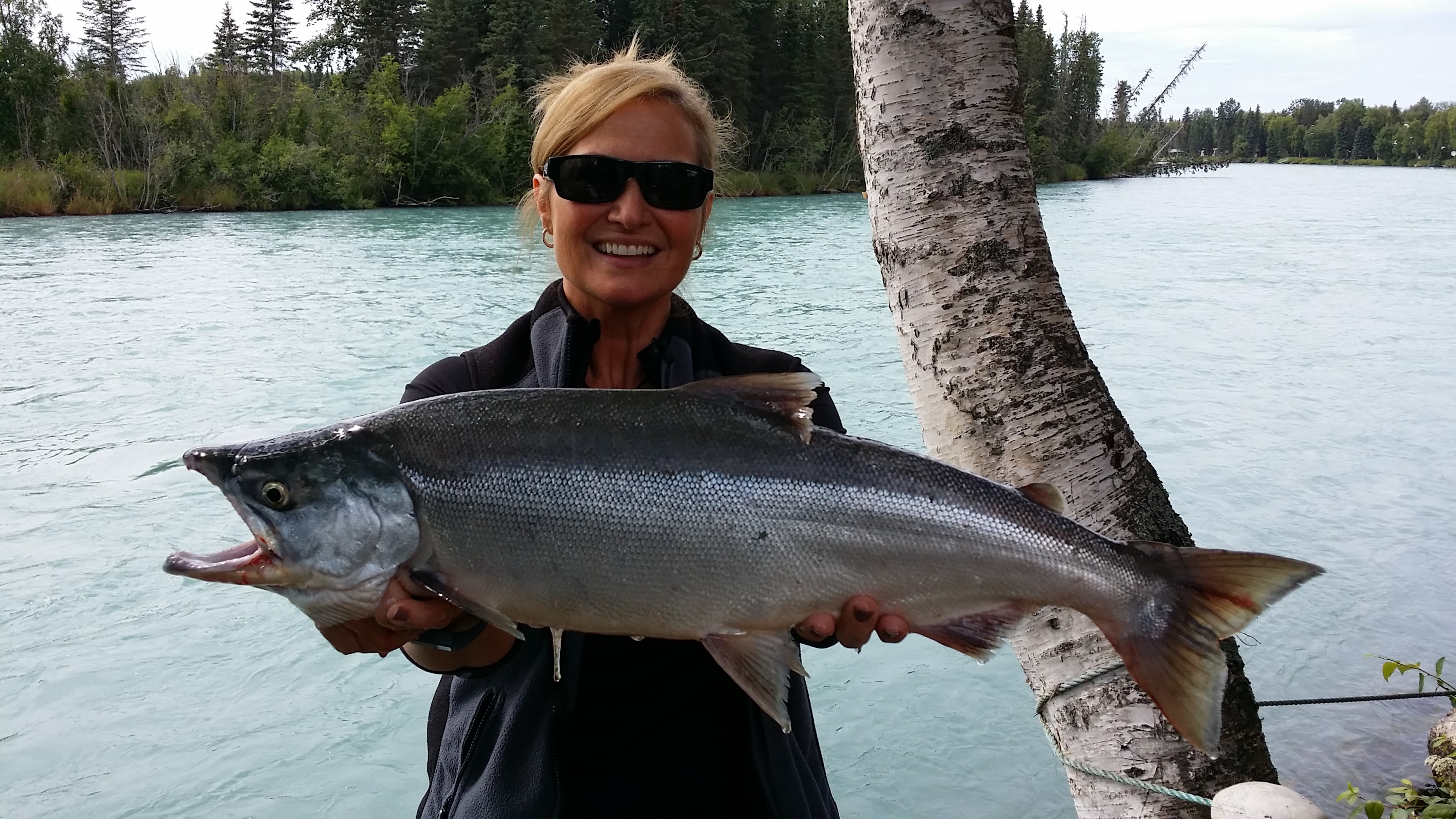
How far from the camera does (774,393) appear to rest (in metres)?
2.22

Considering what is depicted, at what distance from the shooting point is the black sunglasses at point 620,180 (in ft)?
8.16

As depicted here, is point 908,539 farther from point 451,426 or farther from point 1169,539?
point 1169,539

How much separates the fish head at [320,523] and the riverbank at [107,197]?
30.4 metres

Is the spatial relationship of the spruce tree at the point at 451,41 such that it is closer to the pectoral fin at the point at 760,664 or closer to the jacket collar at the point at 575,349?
the jacket collar at the point at 575,349

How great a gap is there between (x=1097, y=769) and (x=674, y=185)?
2146 millimetres

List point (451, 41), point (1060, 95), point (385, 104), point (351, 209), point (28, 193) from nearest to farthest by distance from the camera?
point (28, 193)
point (351, 209)
point (385, 104)
point (451, 41)
point (1060, 95)

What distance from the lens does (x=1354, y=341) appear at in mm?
17047

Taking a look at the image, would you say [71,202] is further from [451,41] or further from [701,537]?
[701,537]

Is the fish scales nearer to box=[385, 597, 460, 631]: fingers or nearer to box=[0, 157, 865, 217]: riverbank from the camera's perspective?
box=[385, 597, 460, 631]: fingers

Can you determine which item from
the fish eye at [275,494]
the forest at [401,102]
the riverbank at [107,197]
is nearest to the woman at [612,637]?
the fish eye at [275,494]

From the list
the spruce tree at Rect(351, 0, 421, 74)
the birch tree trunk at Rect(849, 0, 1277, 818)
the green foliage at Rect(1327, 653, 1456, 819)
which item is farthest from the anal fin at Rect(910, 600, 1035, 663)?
the spruce tree at Rect(351, 0, 421, 74)

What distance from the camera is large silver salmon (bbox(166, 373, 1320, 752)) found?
6.76 feet

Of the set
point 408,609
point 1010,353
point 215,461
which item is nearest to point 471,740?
point 408,609

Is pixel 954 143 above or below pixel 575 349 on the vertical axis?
above
